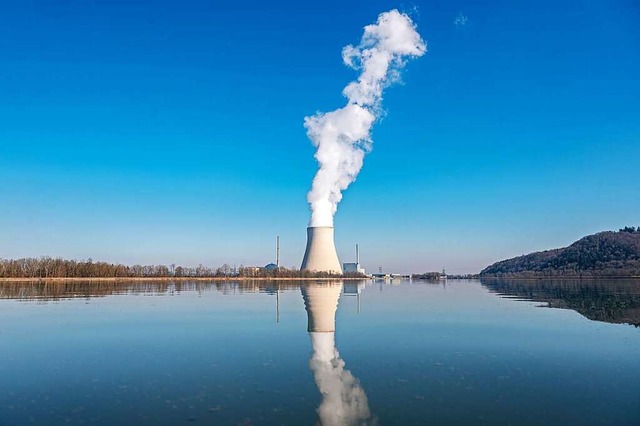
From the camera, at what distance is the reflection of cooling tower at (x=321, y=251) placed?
44.8m

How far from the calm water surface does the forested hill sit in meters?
79.5

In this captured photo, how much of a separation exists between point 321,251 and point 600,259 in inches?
3146

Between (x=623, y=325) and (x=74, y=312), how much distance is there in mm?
18078

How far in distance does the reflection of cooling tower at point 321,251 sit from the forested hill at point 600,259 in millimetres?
57334

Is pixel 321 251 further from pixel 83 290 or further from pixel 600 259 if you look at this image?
pixel 600 259

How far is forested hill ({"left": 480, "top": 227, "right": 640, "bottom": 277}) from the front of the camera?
84.7 meters

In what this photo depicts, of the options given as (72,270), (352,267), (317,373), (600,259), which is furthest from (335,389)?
(600,259)

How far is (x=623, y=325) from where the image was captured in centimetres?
1323

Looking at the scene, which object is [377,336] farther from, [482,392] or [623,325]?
[623,325]

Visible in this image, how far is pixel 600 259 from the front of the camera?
9700cm

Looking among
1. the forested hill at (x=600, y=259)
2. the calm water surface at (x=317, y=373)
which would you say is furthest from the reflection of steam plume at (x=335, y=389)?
the forested hill at (x=600, y=259)

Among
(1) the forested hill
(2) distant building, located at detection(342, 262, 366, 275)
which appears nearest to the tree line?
(2) distant building, located at detection(342, 262, 366, 275)

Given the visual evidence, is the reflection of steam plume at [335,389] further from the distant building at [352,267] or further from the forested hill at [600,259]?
the distant building at [352,267]

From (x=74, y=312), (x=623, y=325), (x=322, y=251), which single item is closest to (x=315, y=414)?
(x=623, y=325)
